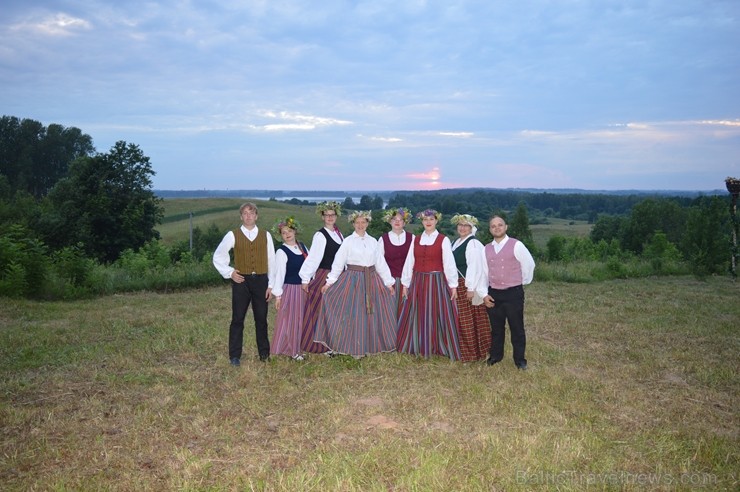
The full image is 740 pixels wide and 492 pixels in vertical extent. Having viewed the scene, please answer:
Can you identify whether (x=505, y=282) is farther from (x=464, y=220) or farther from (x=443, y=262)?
(x=464, y=220)

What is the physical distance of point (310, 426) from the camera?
533cm

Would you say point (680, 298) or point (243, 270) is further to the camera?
point (680, 298)

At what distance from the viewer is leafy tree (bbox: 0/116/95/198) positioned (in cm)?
6084

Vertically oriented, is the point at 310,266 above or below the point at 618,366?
above

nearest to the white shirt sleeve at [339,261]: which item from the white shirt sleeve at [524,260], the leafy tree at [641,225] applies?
the white shirt sleeve at [524,260]

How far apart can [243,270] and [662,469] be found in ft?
16.0

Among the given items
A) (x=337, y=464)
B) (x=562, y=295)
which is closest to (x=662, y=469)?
(x=337, y=464)

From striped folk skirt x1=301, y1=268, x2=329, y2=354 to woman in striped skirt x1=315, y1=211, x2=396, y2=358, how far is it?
117mm

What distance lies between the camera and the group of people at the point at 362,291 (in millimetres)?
7160

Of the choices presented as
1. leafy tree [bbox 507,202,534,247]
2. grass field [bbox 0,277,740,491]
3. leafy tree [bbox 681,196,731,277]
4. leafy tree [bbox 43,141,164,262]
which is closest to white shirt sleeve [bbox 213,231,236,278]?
grass field [bbox 0,277,740,491]

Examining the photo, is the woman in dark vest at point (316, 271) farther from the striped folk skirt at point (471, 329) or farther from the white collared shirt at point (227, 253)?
the striped folk skirt at point (471, 329)

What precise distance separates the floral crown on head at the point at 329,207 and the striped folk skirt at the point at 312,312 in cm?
81

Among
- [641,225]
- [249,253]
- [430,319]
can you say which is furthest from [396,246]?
[641,225]

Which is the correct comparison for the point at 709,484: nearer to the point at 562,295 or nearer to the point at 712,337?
the point at 712,337
